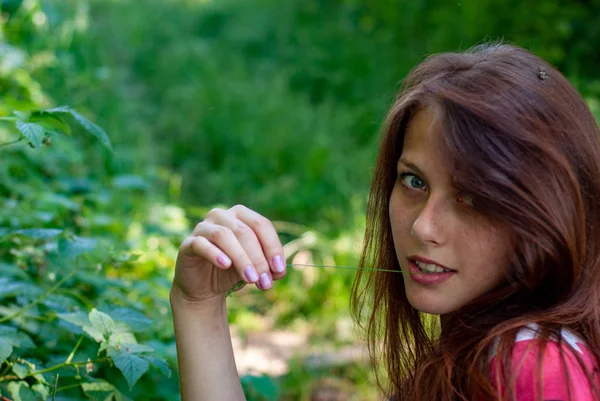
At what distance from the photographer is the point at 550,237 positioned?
1320mm

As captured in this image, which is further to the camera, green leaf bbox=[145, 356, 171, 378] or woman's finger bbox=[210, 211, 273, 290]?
green leaf bbox=[145, 356, 171, 378]

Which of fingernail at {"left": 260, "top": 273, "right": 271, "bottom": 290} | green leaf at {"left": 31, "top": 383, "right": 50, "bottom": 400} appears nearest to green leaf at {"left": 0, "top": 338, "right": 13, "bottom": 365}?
green leaf at {"left": 31, "top": 383, "right": 50, "bottom": 400}

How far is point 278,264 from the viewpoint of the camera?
140 centimetres

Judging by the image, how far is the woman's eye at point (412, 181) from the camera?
145 centimetres

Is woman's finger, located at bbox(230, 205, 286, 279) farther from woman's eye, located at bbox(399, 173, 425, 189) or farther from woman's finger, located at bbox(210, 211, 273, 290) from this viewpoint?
woman's eye, located at bbox(399, 173, 425, 189)

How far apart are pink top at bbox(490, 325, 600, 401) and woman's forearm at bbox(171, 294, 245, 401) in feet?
1.89

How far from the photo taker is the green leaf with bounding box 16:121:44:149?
159 cm

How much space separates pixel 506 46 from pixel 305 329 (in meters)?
2.63

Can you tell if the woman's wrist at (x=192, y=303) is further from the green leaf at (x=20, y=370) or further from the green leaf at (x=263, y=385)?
the green leaf at (x=263, y=385)

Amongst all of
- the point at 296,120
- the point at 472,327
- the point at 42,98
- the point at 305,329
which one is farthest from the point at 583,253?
the point at 296,120

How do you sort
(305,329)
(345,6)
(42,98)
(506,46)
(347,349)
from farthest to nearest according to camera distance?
1. (345,6)
2. (42,98)
3. (305,329)
4. (347,349)
5. (506,46)

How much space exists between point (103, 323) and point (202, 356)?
206 millimetres

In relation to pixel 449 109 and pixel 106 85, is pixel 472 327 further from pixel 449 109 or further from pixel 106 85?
pixel 106 85

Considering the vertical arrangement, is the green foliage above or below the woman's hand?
above
